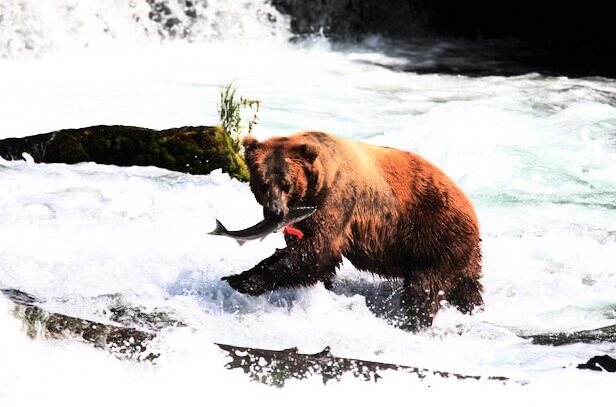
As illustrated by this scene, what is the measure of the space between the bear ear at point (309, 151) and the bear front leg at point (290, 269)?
0.37 meters

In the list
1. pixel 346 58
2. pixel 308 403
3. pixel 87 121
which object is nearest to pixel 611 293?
pixel 308 403

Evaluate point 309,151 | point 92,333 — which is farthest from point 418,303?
point 92,333

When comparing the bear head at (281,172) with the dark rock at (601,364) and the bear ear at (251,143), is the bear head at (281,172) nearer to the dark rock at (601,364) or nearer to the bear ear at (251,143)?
the bear ear at (251,143)

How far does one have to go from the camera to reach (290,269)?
4789 millimetres

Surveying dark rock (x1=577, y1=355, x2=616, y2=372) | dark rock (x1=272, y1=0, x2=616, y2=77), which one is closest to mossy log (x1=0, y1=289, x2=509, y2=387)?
dark rock (x1=577, y1=355, x2=616, y2=372)

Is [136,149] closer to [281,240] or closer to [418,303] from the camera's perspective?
[281,240]

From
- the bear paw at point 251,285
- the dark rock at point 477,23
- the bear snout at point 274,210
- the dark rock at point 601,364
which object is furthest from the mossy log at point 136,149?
the dark rock at point 477,23

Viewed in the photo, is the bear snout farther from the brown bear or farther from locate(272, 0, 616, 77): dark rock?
locate(272, 0, 616, 77): dark rock

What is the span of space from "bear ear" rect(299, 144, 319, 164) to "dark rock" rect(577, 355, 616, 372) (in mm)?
1380

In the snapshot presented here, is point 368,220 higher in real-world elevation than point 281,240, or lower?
higher

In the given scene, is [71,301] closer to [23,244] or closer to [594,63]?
[23,244]

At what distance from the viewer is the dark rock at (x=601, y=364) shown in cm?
425

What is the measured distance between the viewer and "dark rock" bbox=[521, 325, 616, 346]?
5070 millimetres

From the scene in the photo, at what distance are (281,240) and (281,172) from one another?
1.57 m
